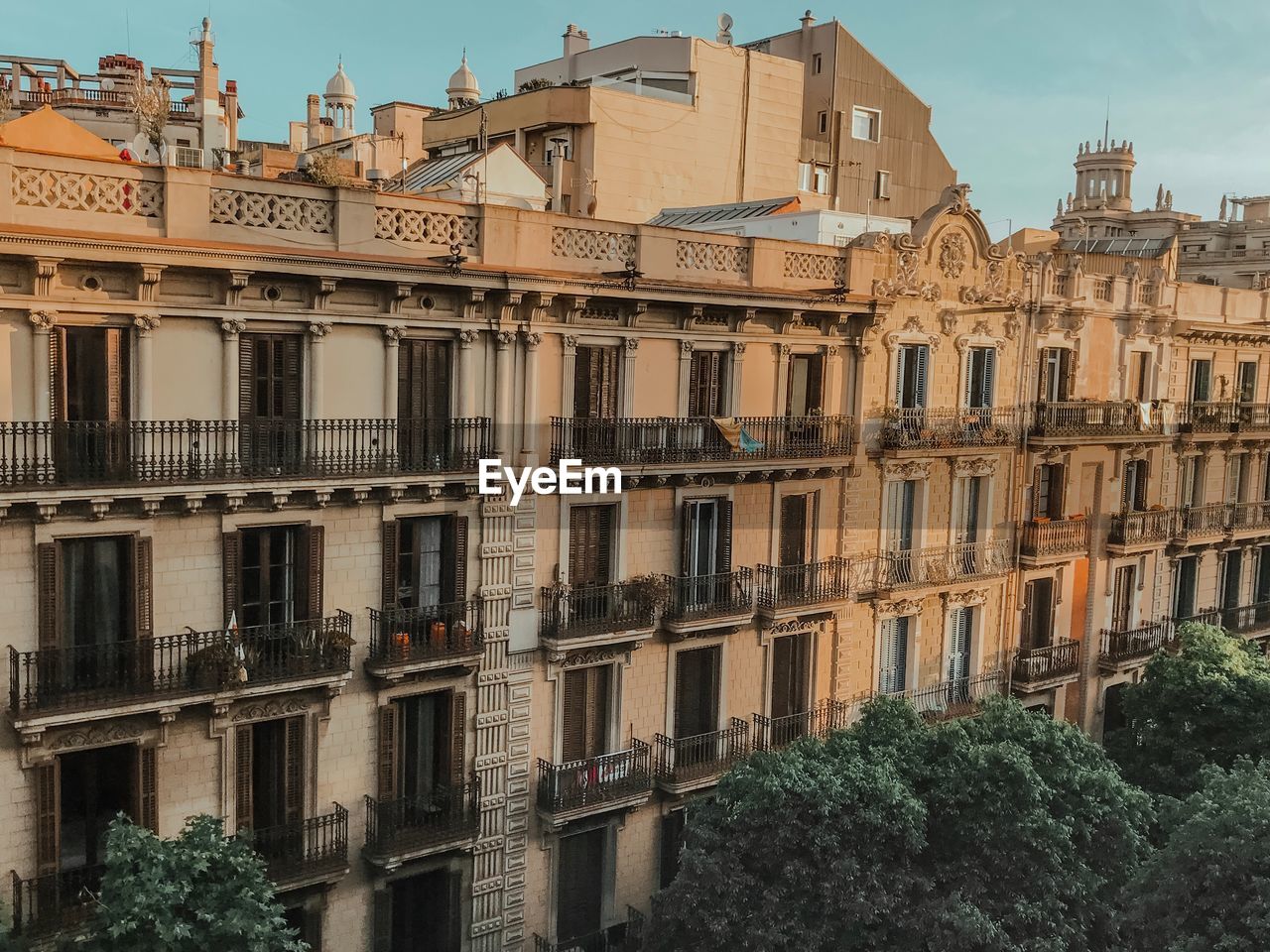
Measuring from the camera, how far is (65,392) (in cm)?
1848

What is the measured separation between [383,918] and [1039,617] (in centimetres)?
2148

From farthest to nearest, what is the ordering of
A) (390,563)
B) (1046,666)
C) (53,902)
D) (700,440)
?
(1046,666) → (700,440) → (390,563) → (53,902)

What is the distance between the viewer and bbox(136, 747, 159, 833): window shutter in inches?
762

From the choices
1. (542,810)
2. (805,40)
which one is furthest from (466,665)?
(805,40)

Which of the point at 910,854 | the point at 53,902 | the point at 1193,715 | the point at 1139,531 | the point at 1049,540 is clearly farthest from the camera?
the point at 1139,531

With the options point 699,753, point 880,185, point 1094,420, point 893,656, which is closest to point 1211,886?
point 699,753

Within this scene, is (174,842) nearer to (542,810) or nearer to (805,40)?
(542,810)

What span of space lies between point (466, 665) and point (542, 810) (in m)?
3.67

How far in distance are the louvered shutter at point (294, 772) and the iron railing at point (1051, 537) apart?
21.2 m

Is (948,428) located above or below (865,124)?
below

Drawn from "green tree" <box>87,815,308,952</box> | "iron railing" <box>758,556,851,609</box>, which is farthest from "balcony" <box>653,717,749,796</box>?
"green tree" <box>87,815,308,952</box>

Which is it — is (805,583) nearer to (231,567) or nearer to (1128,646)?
(231,567)

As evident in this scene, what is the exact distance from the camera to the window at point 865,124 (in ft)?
149

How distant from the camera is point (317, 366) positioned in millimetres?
20688
